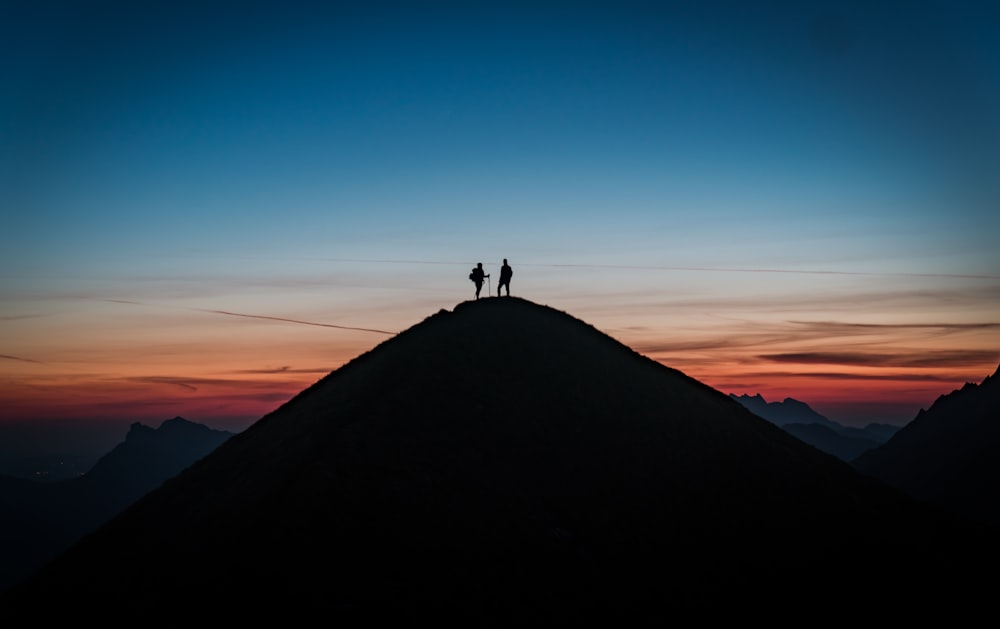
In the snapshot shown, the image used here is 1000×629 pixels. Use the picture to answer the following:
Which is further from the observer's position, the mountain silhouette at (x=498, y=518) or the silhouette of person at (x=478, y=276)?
the silhouette of person at (x=478, y=276)

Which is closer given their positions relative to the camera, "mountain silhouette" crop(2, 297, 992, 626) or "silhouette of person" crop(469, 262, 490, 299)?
"mountain silhouette" crop(2, 297, 992, 626)

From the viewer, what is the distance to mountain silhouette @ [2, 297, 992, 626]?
3412 cm

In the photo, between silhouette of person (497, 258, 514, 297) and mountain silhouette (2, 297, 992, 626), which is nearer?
mountain silhouette (2, 297, 992, 626)

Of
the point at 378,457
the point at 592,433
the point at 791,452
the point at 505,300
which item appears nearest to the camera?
the point at 378,457

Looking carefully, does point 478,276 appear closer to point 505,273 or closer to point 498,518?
point 505,273

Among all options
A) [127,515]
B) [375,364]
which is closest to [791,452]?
[375,364]

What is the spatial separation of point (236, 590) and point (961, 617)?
141ft

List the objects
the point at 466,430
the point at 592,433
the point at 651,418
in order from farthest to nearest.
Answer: the point at 651,418 < the point at 592,433 < the point at 466,430

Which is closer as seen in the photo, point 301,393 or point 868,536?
point 868,536

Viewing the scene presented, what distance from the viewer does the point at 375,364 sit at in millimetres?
59000

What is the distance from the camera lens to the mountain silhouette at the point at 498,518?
3412 centimetres

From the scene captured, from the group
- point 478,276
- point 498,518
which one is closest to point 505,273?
point 478,276

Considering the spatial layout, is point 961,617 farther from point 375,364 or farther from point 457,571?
point 375,364

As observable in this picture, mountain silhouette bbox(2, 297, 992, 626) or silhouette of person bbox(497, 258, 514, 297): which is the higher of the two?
silhouette of person bbox(497, 258, 514, 297)
